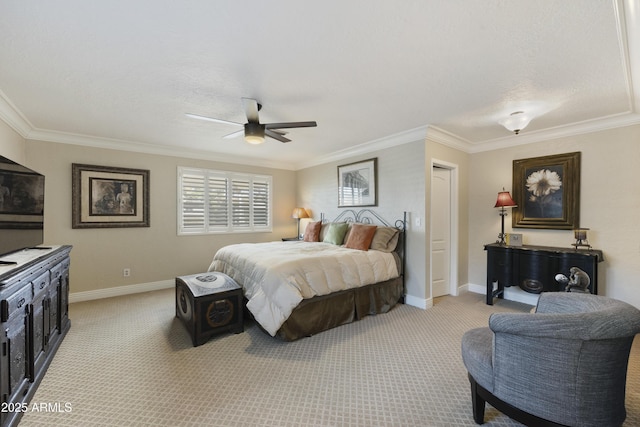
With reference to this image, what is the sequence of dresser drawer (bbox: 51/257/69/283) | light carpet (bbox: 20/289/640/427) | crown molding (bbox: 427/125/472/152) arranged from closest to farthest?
light carpet (bbox: 20/289/640/427), dresser drawer (bbox: 51/257/69/283), crown molding (bbox: 427/125/472/152)

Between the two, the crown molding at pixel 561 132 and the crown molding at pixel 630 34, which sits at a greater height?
the crown molding at pixel 630 34

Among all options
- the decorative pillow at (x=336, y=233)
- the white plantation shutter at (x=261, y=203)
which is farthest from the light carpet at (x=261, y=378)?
the white plantation shutter at (x=261, y=203)

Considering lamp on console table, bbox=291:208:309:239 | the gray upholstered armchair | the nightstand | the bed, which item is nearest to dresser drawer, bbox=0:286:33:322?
the nightstand

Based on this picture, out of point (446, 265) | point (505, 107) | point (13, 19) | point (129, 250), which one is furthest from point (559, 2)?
point (129, 250)

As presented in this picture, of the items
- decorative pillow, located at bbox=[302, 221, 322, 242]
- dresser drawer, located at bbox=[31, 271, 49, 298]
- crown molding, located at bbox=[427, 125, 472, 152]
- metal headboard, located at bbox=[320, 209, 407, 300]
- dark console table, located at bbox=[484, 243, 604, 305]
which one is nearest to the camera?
dresser drawer, located at bbox=[31, 271, 49, 298]

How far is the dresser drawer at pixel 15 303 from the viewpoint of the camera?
161cm

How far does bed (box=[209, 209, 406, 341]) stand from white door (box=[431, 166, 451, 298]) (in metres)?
0.54

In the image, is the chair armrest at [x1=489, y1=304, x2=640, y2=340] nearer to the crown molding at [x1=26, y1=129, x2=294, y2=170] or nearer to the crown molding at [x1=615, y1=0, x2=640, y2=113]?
the crown molding at [x1=615, y1=0, x2=640, y2=113]

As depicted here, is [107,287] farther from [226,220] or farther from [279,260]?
[279,260]

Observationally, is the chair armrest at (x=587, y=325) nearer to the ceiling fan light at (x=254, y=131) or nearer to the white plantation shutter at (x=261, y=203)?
the ceiling fan light at (x=254, y=131)

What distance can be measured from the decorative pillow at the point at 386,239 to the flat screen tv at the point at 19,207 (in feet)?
12.3

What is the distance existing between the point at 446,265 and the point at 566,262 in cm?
151

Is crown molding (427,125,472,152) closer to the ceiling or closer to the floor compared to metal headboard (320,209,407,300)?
closer to the ceiling

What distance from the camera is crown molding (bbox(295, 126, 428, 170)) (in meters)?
3.90
